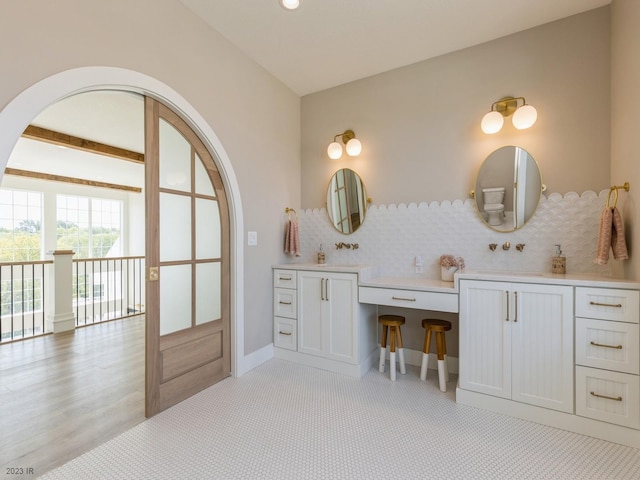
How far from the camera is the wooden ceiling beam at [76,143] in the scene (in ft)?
12.2

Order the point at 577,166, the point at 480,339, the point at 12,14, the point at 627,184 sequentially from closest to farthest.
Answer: the point at 12,14
the point at 627,184
the point at 480,339
the point at 577,166

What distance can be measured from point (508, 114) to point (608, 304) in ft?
5.41

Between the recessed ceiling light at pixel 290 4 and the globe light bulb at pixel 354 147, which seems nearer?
the recessed ceiling light at pixel 290 4

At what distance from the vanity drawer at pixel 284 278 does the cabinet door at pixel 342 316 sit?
397mm

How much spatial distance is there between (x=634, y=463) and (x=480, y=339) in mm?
922

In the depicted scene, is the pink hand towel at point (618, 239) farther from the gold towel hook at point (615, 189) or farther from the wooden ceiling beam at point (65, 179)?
the wooden ceiling beam at point (65, 179)

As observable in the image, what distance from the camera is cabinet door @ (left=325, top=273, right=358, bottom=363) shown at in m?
2.74

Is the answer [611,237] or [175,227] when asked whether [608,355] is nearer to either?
[611,237]

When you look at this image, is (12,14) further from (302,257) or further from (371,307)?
(371,307)

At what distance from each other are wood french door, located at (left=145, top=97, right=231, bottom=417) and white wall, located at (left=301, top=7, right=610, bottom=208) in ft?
4.59

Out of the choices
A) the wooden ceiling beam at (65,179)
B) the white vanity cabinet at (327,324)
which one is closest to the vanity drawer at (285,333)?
the white vanity cabinet at (327,324)

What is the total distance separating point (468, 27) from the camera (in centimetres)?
249

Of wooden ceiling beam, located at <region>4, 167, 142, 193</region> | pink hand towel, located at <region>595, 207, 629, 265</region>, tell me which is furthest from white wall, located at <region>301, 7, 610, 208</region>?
wooden ceiling beam, located at <region>4, 167, 142, 193</region>

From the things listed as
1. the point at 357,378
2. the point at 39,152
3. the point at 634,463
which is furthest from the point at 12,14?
the point at 39,152
